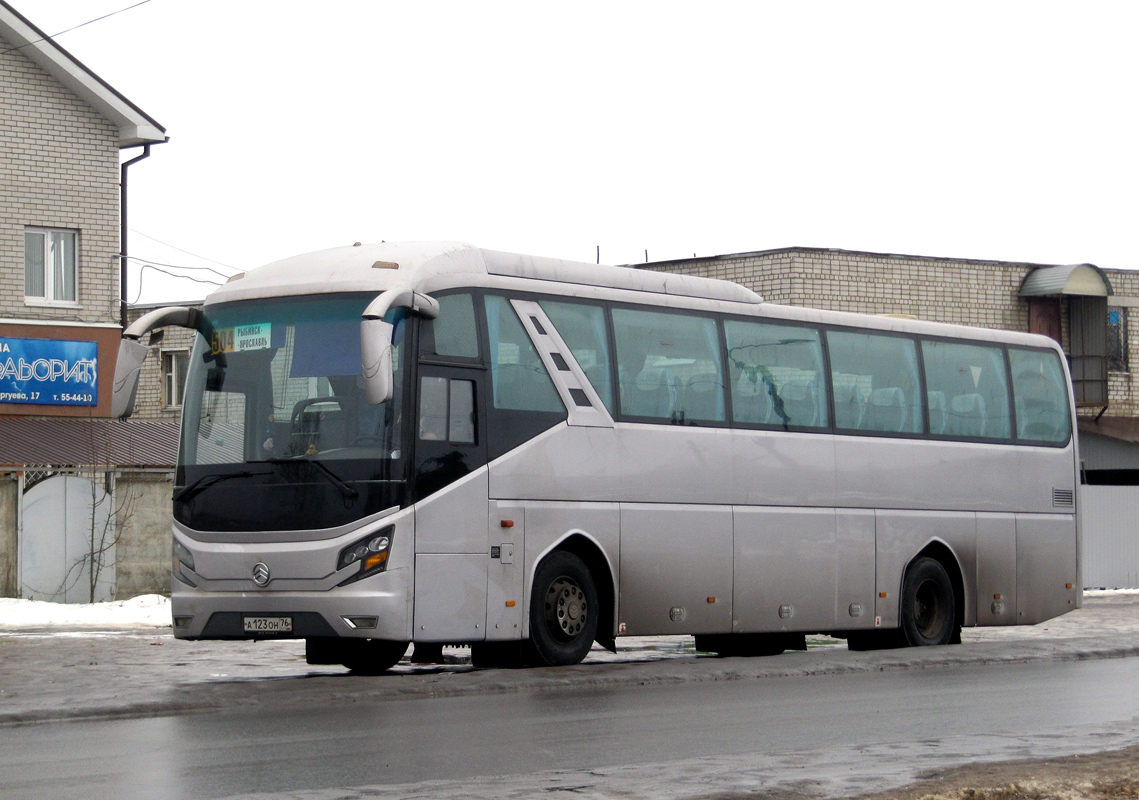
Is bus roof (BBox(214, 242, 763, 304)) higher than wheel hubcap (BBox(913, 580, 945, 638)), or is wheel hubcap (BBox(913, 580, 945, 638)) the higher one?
bus roof (BBox(214, 242, 763, 304))

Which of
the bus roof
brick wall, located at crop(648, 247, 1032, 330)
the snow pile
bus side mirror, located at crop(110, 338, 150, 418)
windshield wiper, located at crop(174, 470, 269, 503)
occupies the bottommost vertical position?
the snow pile

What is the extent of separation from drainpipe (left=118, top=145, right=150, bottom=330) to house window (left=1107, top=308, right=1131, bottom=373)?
77.7ft

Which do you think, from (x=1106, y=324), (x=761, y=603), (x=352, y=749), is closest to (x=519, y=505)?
(x=761, y=603)

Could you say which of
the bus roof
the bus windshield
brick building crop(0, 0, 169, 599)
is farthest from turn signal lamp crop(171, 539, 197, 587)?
brick building crop(0, 0, 169, 599)

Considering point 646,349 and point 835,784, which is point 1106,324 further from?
point 835,784

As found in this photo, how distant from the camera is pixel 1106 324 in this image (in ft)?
137

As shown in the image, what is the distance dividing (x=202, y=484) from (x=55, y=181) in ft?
61.8

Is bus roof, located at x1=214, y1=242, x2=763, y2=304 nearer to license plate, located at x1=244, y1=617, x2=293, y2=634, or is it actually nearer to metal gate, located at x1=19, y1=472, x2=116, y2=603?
license plate, located at x1=244, y1=617, x2=293, y2=634

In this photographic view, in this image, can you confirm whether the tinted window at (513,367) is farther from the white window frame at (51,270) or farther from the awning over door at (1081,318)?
the awning over door at (1081,318)

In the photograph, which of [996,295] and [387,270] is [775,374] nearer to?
[387,270]

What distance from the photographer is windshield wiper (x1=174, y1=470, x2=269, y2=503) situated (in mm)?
14340

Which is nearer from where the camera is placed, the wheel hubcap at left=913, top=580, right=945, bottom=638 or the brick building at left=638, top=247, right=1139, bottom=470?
the wheel hubcap at left=913, top=580, right=945, bottom=638

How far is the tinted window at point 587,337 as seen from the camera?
51.2ft

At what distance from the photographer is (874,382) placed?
62.1 feet
